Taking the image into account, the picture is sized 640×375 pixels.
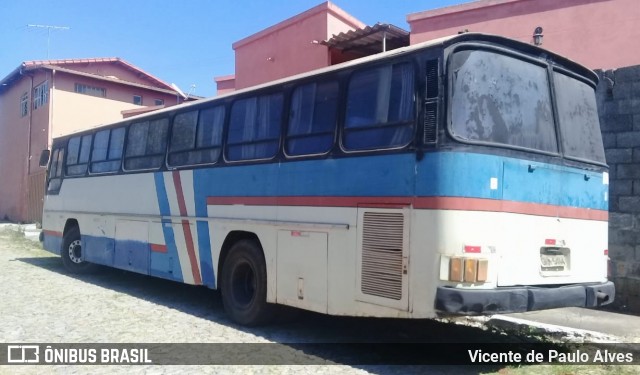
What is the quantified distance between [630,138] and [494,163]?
373 cm

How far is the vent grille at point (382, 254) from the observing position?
16.8ft

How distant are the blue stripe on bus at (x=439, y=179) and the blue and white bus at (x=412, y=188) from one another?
2cm

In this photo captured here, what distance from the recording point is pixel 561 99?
5746 millimetres

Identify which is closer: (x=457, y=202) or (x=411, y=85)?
(x=457, y=202)

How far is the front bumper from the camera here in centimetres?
466

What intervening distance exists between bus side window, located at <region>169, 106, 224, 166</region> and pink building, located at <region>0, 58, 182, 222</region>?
1713 centimetres

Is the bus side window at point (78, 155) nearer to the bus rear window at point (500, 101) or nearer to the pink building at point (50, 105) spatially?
the bus rear window at point (500, 101)

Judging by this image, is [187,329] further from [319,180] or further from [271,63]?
[271,63]

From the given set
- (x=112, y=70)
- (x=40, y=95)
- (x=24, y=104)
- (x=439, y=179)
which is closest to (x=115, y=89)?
(x=112, y=70)

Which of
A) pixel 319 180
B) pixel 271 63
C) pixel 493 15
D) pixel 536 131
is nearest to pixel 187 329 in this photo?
pixel 319 180

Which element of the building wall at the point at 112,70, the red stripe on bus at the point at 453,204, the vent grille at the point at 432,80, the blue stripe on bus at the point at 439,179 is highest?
the building wall at the point at 112,70

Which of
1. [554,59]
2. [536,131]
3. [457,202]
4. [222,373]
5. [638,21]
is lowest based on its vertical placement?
[222,373]

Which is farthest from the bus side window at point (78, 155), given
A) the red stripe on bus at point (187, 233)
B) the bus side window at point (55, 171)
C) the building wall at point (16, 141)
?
the building wall at point (16, 141)

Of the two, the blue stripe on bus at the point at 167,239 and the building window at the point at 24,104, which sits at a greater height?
the building window at the point at 24,104
